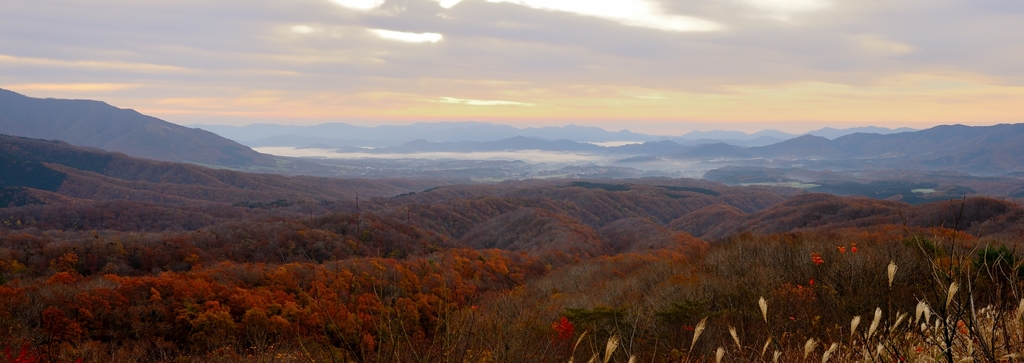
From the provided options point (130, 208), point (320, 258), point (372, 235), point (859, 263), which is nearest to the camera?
point (859, 263)

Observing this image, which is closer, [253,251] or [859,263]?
[859,263]

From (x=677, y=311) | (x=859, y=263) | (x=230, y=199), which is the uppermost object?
(x=859, y=263)

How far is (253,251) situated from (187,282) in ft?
106

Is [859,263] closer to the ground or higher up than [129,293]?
higher up

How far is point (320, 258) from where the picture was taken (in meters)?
63.0

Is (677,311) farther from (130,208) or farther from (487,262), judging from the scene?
(130,208)

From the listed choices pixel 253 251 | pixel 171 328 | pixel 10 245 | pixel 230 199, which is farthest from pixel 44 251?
pixel 230 199

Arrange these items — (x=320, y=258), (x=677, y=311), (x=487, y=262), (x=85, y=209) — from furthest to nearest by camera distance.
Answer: (x=85, y=209) < (x=320, y=258) < (x=487, y=262) < (x=677, y=311)

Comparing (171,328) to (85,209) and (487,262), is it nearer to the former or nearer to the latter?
(487,262)

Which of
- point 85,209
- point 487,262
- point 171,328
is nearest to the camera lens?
point 171,328

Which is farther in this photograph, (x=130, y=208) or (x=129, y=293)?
(x=130, y=208)

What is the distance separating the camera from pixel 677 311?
1650 centimetres

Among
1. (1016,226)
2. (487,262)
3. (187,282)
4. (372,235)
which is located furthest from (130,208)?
(1016,226)

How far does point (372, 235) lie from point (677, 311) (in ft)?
214
